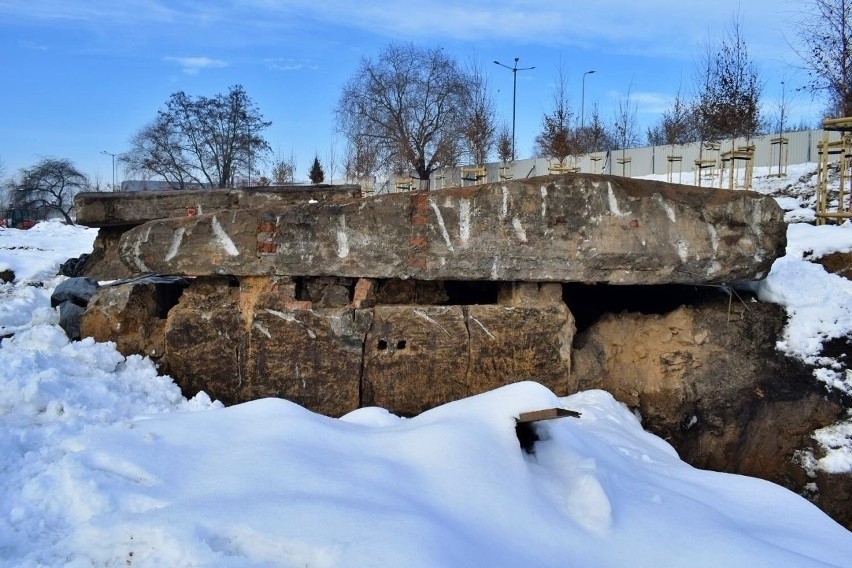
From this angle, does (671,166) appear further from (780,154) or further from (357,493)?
(357,493)

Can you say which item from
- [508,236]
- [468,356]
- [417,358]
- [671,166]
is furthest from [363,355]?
[671,166]

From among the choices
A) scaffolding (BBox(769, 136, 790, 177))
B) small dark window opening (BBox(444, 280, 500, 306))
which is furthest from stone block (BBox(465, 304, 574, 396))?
scaffolding (BBox(769, 136, 790, 177))

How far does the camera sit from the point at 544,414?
2.56 metres

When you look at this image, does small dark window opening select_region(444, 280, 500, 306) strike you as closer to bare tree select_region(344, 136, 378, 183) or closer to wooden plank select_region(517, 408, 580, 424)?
wooden plank select_region(517, 408, 580, 424)

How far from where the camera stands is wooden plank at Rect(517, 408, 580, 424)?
2.52 metres

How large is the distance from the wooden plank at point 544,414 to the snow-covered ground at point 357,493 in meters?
0.05

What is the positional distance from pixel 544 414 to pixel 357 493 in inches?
34.8

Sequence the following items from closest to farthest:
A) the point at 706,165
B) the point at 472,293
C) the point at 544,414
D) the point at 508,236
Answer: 1. the point at 544,414
2. the point at 508,236
3. the point at 472,293
4. the point at 706,165

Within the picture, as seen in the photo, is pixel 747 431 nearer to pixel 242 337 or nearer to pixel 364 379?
pixel 364 379

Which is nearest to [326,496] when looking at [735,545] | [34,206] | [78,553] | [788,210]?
[78,553]

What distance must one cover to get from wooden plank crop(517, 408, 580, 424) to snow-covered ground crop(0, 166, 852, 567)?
0.05 meters

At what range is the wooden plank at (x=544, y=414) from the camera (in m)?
2.52

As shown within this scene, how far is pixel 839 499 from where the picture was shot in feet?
12.1

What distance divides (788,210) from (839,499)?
7921 mm
